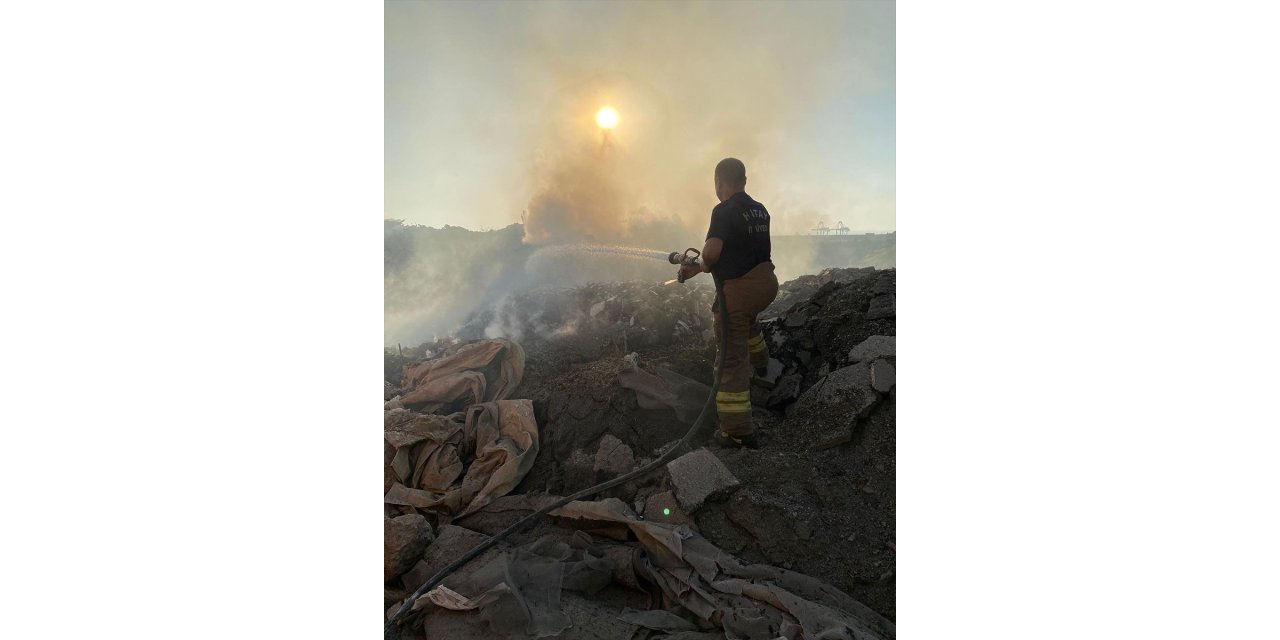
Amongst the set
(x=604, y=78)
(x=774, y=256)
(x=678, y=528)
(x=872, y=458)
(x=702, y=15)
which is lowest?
(x=678, y=528)

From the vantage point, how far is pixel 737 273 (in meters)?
4.03

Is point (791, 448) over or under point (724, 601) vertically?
over

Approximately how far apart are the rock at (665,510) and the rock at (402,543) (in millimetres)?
1180

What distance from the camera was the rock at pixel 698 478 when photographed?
3.45 meters

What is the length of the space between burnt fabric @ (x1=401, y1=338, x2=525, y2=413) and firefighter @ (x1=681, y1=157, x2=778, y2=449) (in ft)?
4.61

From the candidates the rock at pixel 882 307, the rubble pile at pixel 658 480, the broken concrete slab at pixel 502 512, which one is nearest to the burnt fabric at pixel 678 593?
the rubble pile at pixel 658 480

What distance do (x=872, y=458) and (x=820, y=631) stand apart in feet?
4.14

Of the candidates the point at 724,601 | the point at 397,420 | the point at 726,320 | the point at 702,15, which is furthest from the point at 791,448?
the point at 702,15

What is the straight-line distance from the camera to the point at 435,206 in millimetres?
4719

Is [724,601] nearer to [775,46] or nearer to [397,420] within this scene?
[397,420]

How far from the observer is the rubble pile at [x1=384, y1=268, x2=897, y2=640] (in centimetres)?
297

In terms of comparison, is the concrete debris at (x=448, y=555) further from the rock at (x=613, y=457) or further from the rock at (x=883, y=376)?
the rock at (x=883, y=376)

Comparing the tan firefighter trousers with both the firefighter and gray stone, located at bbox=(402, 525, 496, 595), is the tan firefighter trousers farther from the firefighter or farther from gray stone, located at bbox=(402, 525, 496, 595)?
gray stone, located at bbox=(402, 525, 496, 595)

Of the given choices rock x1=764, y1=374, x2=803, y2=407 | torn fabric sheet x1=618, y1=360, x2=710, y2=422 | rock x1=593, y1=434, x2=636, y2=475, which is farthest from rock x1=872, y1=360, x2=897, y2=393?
rock x1=593, y1=434, x2=636, y2=475
